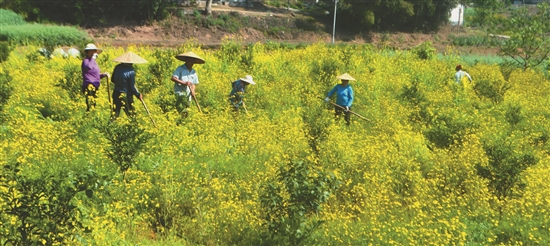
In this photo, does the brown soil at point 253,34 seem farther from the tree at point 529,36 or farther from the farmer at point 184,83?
the farmer at point 184,83

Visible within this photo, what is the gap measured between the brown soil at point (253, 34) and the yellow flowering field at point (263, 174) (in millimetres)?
20633

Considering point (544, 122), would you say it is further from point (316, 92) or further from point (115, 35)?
point (115, 35)

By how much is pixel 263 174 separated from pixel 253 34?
31662 millimetres

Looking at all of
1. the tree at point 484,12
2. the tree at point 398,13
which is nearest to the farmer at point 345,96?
the tree at point 398,13

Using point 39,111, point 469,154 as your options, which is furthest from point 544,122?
point 39,111

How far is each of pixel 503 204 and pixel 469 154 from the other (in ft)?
4.08

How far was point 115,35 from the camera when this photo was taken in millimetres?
30000

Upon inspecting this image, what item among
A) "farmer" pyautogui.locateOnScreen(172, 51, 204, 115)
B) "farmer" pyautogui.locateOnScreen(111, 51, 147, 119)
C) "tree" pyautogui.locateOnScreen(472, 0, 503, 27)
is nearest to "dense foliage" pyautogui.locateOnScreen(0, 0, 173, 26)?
"farmer" pyautogui.locateOnScreen(111, 51, 147, 119)

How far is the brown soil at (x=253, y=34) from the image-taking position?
30.5 m

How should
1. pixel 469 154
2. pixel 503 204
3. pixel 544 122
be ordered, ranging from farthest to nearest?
pixel 544 122 → pixel 469 154 → pixel 503 204

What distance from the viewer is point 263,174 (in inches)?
215

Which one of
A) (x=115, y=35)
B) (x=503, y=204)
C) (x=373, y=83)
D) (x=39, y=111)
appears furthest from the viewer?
(x=115, y=35)

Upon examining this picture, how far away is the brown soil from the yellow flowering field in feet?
67.7

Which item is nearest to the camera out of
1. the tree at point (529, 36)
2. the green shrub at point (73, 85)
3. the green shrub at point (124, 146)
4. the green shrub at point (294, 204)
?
the green shrub at point (294, 204)
